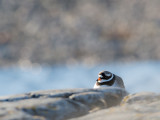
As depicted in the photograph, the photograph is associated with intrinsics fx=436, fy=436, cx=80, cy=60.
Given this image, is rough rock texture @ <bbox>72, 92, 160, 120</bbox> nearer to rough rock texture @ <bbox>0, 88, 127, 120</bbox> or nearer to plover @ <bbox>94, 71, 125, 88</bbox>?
rough rock texture @ <bbox>0, 88, 127, 120</bbox>

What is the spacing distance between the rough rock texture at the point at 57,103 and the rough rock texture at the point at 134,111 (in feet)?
0.99

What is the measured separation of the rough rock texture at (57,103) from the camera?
477 cm

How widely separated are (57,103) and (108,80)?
3622 millimetres

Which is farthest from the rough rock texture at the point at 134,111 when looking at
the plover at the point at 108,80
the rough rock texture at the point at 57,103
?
the plover at the point at 108,80

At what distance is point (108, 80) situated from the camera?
28.1 ft

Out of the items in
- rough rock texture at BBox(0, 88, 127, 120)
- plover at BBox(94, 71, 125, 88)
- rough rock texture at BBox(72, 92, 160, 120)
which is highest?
plover at BBox(94, 71, 125, 88)

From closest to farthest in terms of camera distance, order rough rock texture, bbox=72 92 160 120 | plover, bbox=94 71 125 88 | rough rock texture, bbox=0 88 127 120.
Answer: rough rock texture, bbox=72 92 160 120 → rough rock texture, bbox=0 88 127 120 → plover, bbox=94 71 125 88

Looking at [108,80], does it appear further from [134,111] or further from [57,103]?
[134,111]

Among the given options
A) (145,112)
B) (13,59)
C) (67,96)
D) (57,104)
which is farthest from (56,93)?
(13,59)

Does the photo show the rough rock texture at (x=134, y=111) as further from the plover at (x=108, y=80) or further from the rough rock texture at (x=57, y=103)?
the plover at (x=108, y=80)

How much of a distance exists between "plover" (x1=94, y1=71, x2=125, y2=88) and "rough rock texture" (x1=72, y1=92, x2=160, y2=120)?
9.60ft

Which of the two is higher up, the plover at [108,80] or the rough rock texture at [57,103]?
the plover at [108,80]

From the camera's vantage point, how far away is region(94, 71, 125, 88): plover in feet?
27.5

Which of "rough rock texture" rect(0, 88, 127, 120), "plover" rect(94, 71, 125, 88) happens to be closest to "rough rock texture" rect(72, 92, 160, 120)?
"rough rock texture" rect(0, 88, 127, 120)
